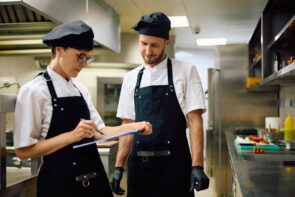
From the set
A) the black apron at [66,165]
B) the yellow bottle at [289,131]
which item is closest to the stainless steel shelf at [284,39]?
the yellow bottle at [289,131]

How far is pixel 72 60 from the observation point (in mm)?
1666

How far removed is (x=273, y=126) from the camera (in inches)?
165

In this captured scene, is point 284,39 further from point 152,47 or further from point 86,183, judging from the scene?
point 86,183

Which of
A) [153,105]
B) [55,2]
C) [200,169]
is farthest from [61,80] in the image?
[55,2]

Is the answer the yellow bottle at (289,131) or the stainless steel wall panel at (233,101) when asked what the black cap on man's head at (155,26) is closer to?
the yellow bottle at (289,131)

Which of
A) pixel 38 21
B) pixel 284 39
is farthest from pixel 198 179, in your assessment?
pixel 284 39

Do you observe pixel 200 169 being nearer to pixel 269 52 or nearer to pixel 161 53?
pixel 161 53

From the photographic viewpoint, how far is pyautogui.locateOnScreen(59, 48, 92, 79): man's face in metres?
1.66

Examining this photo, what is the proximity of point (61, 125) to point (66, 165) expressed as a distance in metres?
0.17

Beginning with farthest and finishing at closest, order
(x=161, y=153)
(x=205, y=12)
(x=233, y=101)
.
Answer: (x=233, y=101)
(x=205, y=12)
(x=161, y=153)

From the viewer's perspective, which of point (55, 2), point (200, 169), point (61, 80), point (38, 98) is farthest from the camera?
point (55, 2)

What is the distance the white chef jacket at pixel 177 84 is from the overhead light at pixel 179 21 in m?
3.17

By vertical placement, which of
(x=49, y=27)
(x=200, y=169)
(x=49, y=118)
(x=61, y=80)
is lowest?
(x=200, y=169)

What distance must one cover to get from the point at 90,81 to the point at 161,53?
347 centimetres
